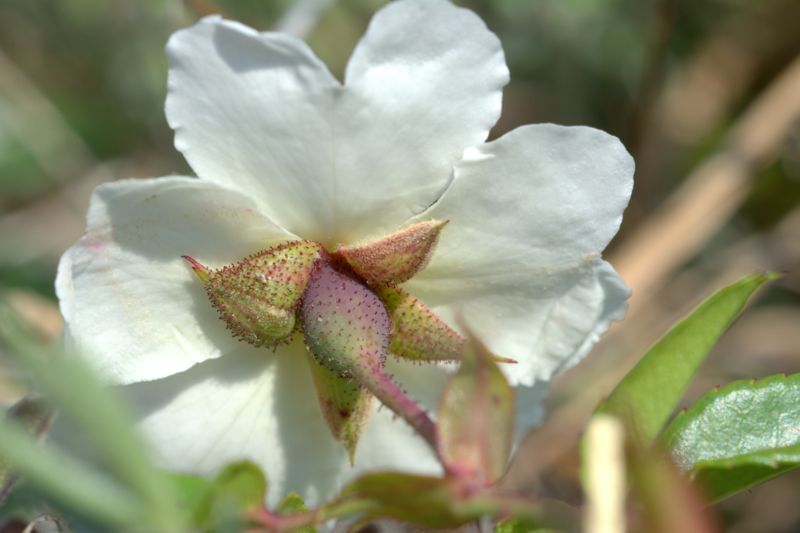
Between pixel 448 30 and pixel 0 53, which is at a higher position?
pixel 448 30

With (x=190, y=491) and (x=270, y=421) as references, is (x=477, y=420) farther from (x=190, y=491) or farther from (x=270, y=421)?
(x=270, y=421)

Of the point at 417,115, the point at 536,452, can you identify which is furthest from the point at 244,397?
the point at 536,452

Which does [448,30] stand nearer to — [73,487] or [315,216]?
[315,216]

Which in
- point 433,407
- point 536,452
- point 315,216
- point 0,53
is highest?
point 315,216

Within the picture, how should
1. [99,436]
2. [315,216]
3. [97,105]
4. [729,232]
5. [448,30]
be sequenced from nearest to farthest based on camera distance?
[99,436]
[448,30]
[315,216]
[729,232]
[97,105]

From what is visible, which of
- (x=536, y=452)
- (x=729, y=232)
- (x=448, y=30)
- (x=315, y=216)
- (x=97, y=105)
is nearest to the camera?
(x=448, y=30)

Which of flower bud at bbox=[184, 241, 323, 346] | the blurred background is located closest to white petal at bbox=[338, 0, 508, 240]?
flower bud at bbox=[184, 241, 323, 346]
